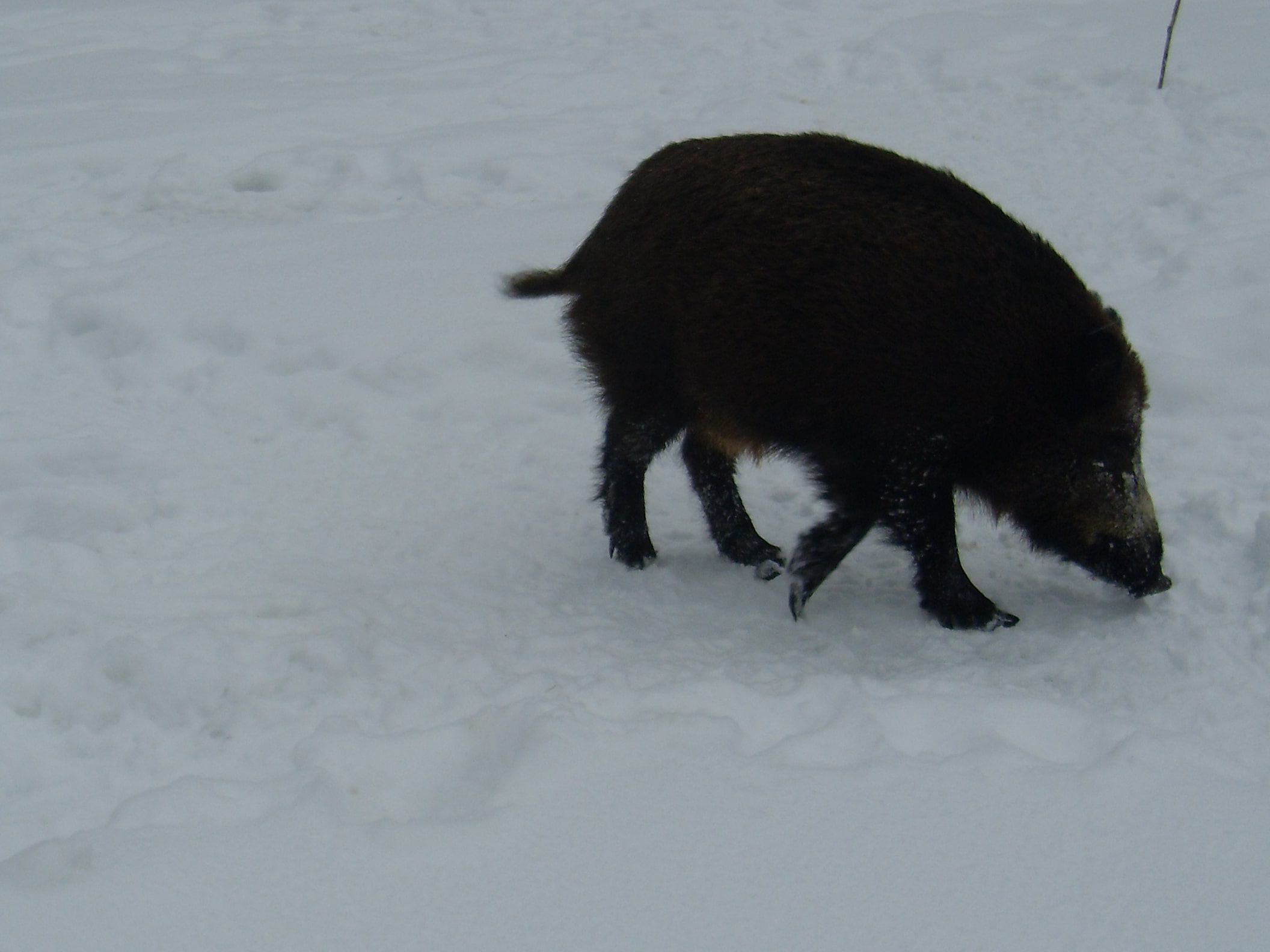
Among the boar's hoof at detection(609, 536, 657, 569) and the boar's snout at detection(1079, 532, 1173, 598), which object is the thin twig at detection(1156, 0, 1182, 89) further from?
the boar's hoof at detection(609, 536, 657, 569)

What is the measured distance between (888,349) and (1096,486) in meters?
0.76

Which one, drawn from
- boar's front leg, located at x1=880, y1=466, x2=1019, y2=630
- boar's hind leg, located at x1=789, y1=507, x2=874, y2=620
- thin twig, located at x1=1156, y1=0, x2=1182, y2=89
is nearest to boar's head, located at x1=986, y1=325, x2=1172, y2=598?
boar's front leg, located at x1=880, y1=466, x2=1019, y2=630

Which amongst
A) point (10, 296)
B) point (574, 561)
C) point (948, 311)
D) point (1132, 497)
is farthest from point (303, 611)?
point (10, 296)

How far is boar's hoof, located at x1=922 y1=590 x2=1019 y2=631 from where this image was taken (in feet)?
12.4

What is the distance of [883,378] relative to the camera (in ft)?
11.5

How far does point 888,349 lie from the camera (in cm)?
347

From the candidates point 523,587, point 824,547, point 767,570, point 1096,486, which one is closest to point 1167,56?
point 1096,486

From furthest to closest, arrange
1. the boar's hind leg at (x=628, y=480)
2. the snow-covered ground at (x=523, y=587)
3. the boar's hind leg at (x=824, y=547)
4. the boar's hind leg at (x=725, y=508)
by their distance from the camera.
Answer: the boar's hind leg at (x=725, y=508), the boar's hind leg at (x=628, y=480), the boar's hind leg at (x=824, y=547), the snow-covered ground at (x=523, y=587)

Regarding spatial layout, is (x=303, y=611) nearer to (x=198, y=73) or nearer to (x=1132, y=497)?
(x=1132, y=497)

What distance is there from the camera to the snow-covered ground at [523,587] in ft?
7.47

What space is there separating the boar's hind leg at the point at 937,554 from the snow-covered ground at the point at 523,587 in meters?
0.11

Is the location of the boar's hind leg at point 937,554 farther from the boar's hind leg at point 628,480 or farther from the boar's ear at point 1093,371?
the boar's hind leg at point 628,480

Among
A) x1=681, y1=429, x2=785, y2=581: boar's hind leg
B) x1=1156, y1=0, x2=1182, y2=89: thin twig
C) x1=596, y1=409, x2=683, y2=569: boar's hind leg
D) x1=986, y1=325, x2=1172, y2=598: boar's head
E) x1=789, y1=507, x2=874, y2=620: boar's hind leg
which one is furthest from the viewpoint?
x1=1156, y1=0, x2=1182, y2=89: thin twig

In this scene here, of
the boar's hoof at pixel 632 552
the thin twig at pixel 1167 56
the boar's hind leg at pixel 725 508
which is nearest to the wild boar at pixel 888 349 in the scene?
the boar's hind leg at pixel 725 508
